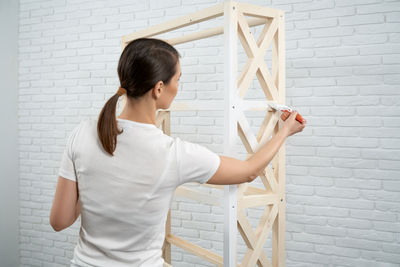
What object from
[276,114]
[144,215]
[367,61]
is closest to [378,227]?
[367,61]

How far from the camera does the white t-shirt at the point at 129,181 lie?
1.09 m

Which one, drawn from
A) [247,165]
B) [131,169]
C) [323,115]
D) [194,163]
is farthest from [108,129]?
[323,115]

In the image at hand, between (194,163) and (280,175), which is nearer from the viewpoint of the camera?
(194,163)

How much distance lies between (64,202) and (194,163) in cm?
48

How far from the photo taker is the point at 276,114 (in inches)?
69.6

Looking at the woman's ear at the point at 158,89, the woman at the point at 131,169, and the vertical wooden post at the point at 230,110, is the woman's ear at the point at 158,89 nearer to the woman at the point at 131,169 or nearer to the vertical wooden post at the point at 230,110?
the woman at the point at 131,169

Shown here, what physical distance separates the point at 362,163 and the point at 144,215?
198cm

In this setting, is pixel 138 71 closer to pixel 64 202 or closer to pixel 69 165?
pixel 69 165

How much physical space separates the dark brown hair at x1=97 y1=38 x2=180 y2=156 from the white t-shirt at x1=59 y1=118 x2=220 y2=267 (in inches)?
2.0

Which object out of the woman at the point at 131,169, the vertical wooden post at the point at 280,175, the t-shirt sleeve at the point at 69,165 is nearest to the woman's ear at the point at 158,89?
the woman at the point at 131,169

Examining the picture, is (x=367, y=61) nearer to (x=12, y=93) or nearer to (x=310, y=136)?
(x=310, y=136)

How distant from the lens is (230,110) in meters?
1.57

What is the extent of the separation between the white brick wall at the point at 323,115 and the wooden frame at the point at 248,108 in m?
0.94

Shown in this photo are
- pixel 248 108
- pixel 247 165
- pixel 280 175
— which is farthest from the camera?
pixel 280 175
